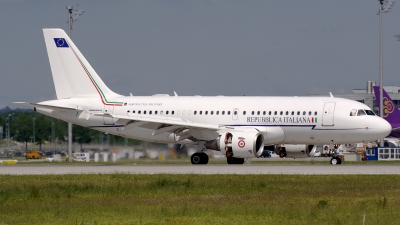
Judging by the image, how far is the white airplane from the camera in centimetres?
4647

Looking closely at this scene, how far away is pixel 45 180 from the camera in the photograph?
113 ft

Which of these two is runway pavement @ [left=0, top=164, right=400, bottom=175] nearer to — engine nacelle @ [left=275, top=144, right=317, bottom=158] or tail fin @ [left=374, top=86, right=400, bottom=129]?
engine nacelle @ [left=275, top=144, right=317, bottom=158]

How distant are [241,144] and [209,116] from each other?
15.0ft

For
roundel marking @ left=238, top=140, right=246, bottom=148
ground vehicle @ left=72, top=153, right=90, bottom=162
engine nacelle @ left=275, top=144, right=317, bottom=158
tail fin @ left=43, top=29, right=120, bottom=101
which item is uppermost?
tail fin @ left=43, top=29, right=120, bottom=101

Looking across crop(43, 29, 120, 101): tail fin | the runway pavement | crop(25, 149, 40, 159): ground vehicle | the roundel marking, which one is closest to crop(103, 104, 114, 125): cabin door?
crop(43, 29, 120, 101): tail fin

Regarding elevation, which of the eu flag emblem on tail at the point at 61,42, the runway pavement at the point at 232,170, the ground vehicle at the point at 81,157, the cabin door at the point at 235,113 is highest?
the eu flag emblem on tail at the point at 61,42

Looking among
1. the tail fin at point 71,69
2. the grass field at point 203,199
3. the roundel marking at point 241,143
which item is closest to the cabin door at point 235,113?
the roundel marking at point 241,143

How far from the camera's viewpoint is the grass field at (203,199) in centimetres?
2077

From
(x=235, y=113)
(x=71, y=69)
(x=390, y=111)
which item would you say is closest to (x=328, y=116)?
(x=235, y=113)

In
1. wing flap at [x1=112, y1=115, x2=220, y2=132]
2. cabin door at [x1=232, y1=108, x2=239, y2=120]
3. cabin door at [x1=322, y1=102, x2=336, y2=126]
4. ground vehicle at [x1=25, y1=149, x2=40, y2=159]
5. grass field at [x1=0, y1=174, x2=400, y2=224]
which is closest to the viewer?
grass field at [x1=0, y1=174, x2=400, y2=224]

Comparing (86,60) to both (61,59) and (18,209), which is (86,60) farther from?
(18,209)

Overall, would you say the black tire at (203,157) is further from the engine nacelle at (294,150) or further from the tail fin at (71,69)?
the tail fin at (71,69)

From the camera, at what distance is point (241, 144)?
4575cm

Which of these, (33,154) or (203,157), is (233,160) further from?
(33,154)
